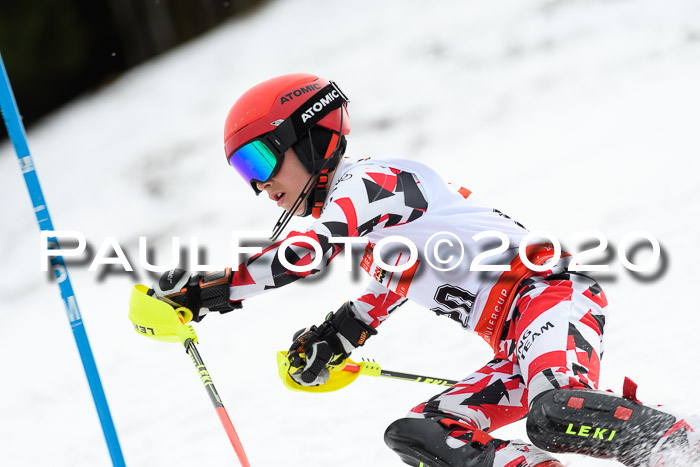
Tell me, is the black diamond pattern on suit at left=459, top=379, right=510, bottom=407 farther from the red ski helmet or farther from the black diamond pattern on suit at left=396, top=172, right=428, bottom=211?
the red ski helmet

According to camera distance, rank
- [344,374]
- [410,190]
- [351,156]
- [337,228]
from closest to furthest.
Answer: [337,228] < [410,190] < [344,374] < [351,156]

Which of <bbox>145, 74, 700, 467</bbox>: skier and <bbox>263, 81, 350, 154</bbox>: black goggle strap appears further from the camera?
<bbox>263, 81, 350, 154</bbox>: black goggle strap

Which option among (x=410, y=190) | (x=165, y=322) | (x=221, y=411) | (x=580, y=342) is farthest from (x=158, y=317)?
(x=580, y=342)

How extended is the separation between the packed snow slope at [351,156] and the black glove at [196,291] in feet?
3.42

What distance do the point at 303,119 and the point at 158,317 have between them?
0.72 metres

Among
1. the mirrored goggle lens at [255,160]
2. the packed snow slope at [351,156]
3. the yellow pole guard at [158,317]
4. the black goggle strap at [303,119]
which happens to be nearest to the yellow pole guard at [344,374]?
the packed snow slope at [351,156]

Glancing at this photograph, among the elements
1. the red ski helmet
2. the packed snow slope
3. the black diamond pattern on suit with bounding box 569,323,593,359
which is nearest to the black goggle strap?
the red ski helmet

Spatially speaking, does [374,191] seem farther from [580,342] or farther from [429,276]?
[580,342]

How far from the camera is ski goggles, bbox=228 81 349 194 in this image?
7.13ft

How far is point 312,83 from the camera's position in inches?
90.7

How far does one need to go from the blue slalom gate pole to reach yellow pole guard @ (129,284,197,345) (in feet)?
0.60

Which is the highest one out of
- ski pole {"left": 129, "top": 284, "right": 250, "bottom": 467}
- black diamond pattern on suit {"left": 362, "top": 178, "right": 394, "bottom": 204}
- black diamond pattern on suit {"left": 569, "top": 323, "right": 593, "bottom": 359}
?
black diamond pattern on suit {"left": 362, "top": 178, "right": 394, "bottom": 204}

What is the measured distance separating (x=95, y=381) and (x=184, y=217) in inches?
162

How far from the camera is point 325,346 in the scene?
8.54 ft
